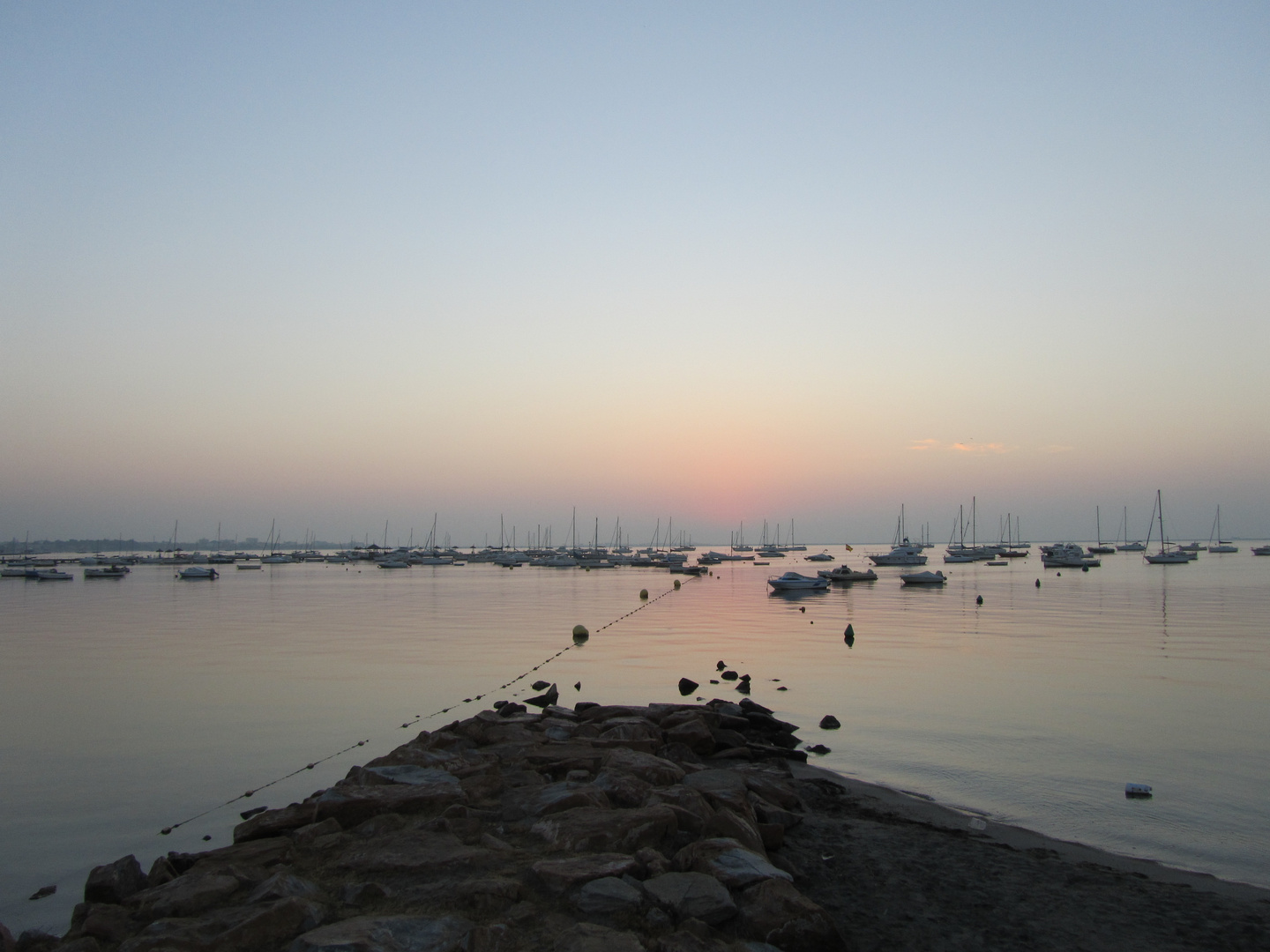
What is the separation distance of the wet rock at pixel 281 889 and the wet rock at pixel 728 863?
12.3ft

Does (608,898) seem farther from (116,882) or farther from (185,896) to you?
(116,882)

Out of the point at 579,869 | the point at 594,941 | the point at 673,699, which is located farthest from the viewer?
the point at 673,699

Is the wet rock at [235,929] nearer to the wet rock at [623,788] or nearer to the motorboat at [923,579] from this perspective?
the wet rock at [623,788]

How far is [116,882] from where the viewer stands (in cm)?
944

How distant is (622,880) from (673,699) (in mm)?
15602

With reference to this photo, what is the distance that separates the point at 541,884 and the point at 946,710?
16.4 m

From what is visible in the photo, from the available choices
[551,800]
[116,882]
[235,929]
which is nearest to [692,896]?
[551,800]

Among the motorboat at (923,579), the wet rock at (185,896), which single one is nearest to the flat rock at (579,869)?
the wet rock at (185,896)

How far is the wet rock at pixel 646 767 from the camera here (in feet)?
41.1

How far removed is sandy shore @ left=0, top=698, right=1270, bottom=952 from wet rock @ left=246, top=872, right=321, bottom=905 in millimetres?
24

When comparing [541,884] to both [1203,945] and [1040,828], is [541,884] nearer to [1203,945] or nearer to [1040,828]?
[1203,945]

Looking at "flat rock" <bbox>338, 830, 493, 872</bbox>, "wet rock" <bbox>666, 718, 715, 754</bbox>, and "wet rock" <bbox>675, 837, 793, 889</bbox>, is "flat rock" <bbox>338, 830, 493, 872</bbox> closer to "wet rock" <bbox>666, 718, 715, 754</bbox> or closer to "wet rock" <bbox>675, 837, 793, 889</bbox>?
"wet rock" <bbox>675, 837, 793, 889</bbox>

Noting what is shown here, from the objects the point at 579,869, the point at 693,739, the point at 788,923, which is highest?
the point at 579,869

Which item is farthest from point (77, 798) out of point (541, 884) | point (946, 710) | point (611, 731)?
point (946, 710)
